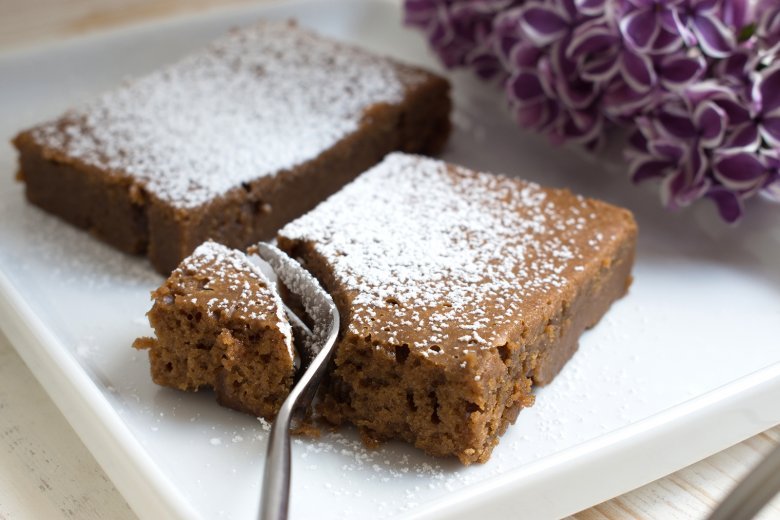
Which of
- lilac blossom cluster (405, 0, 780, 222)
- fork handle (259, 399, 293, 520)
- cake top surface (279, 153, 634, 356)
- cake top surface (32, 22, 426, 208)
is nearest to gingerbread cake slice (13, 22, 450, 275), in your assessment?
cake top surface (32, 22, 426, 208)

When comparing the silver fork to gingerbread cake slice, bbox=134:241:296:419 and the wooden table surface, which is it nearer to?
gingerbread cake slice, bbox=134:241:296:419

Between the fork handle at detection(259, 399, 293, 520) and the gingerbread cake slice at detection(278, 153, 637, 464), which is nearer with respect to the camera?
the fork handle at detection(259, 399, 293, 520)

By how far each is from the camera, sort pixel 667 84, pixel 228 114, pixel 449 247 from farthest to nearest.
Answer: pixel 228 114, pixel 667 84, pixel 449 247

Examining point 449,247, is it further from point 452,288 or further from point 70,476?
point 70,476

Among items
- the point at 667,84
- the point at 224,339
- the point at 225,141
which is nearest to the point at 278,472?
the point at 224,339

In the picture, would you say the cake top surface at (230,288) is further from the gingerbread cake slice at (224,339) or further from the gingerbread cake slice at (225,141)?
the gingerbread cake slice at (225,141)

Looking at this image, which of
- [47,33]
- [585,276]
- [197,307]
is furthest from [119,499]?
[47,33]

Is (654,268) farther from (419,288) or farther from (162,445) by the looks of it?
(162,445)
